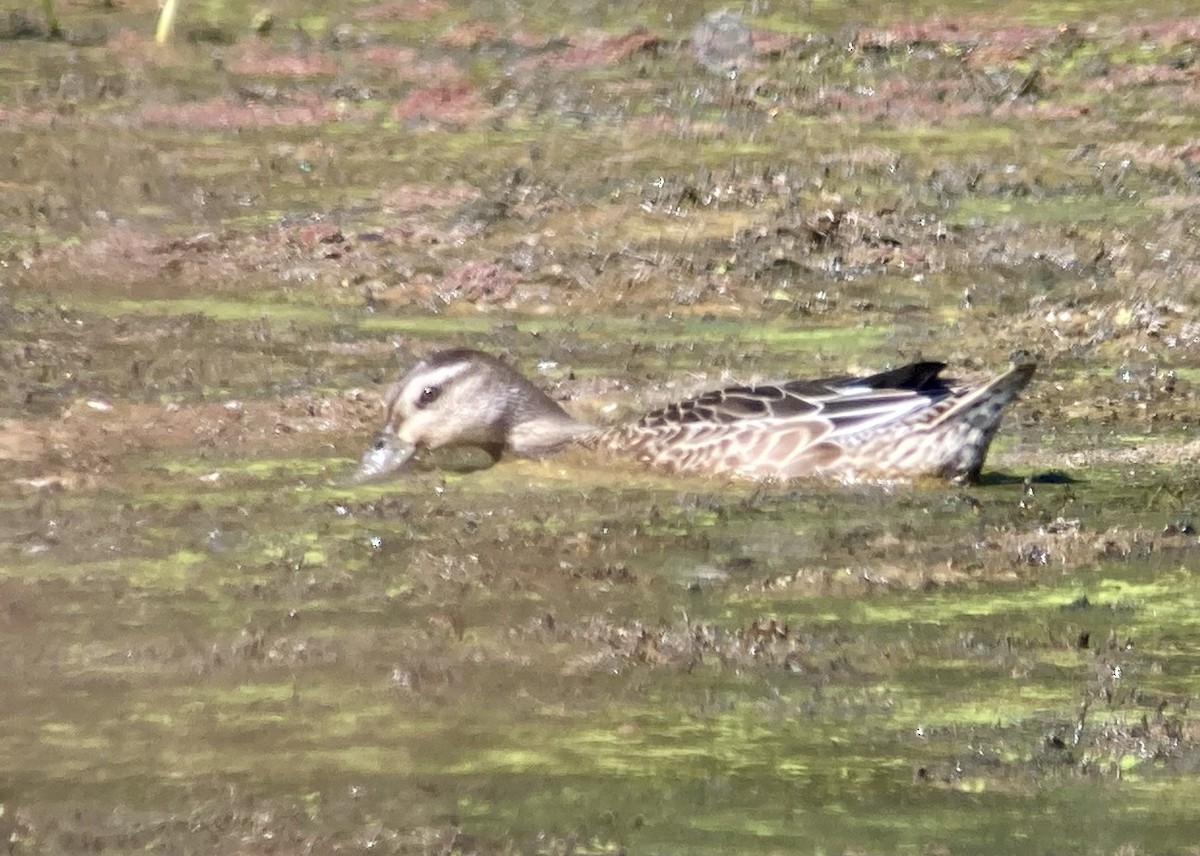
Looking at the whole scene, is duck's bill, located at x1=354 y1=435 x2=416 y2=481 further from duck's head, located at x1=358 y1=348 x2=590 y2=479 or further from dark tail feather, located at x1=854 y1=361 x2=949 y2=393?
dark tail feather, located at x1=854 y1=361 x2=949 y2=393

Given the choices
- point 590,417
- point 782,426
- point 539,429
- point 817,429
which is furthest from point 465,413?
point 817,429

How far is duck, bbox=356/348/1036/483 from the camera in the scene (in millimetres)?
6117

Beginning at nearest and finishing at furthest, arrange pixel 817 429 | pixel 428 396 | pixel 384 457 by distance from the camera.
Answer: pixel 817 429 < pixel 384 457 < pixel 428 396

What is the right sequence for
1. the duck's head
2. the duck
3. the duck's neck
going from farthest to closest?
1. the duck's neck
2. the duck's head
3. the duck

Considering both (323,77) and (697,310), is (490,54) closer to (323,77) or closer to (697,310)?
(323,77)

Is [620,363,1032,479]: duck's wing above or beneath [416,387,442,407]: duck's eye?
beneath

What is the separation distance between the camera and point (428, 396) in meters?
6.56

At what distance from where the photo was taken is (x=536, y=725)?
465 cm

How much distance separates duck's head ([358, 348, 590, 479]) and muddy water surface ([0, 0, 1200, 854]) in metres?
0.09

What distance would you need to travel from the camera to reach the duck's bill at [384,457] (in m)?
6.38

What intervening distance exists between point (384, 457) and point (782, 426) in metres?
1.23

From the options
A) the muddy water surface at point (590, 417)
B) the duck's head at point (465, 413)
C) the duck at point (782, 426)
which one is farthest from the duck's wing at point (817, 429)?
the duck's head at point (465, 413)

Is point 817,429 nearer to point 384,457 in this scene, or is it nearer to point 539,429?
point 539,429

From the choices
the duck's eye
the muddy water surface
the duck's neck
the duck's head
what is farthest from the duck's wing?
the duck's eye
